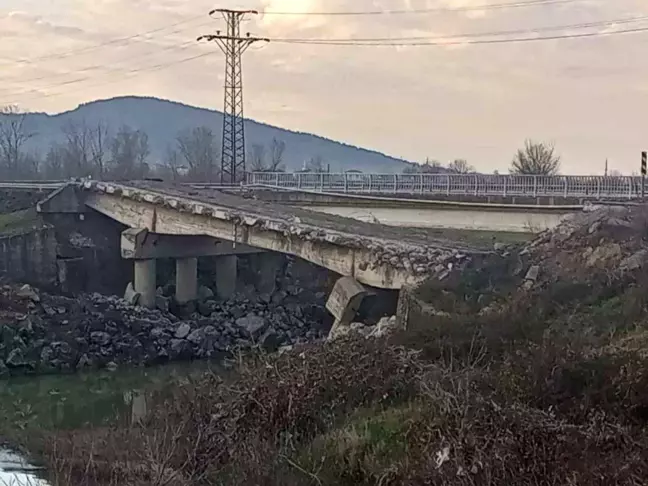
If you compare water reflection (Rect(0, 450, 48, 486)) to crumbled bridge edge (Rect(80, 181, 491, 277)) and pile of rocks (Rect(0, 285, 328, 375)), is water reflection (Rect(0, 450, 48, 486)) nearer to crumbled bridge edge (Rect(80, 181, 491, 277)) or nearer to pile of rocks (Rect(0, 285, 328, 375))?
crumbled bridge edge (Rect(80, 181, 491, 277))

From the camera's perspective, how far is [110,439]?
13148 millimetres

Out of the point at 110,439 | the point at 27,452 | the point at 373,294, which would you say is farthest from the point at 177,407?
the point at 373,294

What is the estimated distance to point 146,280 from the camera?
35.8m

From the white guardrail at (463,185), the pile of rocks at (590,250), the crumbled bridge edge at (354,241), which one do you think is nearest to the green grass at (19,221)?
the white guardrail at (463,185)

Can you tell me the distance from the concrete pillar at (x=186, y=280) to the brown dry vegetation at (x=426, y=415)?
68.5ft

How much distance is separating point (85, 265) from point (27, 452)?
24.1m

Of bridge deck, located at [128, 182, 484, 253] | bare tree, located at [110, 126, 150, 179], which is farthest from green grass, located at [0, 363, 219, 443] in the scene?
bare tree, located at [110, 126, 150, 179]

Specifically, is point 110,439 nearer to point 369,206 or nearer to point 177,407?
point 177,407

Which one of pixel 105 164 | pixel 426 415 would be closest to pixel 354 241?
pixel 426 415

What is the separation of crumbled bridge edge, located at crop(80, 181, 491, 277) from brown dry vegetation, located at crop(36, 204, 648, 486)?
7.55 m

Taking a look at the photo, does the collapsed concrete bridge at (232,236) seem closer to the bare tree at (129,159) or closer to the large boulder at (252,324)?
the large boulder at (252,324)

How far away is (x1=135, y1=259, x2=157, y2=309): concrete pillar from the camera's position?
3538 centimetres

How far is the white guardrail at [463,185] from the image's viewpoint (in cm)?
3450

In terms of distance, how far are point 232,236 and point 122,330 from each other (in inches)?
188
